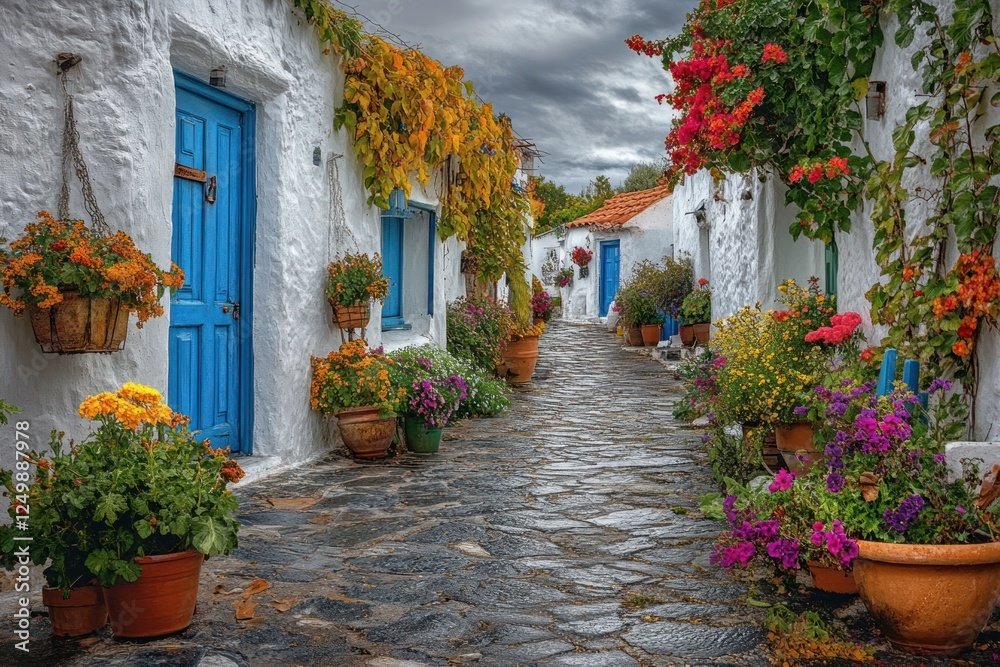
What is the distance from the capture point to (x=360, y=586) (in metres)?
3.88

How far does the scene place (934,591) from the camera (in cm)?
304

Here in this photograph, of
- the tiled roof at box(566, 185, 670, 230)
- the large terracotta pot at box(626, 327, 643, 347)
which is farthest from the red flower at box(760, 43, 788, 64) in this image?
the tiled roof at box(566, 185, 670, 230)

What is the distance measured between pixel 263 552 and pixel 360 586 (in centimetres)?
73

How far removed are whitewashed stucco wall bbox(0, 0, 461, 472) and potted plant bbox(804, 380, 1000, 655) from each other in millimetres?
3462

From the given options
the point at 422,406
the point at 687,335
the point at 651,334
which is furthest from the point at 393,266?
the point at 651,334

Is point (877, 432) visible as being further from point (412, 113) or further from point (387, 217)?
point (387, 217)

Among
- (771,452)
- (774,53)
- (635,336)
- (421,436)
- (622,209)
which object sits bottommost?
(421,436)

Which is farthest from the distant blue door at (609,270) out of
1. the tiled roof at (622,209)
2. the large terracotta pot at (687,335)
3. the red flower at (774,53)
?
the red flower at (774,53)

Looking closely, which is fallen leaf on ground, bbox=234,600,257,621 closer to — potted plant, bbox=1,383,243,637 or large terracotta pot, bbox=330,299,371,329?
potted plant, bbox=1,383,243,637

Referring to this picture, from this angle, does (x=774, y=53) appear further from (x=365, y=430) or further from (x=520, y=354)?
(x=520, y=354)

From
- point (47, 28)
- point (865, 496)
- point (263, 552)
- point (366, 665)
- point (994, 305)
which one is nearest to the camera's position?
point (366, 665)

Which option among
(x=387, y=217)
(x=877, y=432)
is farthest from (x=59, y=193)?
(x=387, y=217)

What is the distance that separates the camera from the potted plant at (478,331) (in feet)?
35.3

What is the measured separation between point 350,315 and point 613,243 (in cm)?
1767
